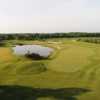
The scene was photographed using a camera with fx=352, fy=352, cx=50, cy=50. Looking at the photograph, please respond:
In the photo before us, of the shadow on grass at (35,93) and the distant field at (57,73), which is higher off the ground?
the distant field at (57,73)

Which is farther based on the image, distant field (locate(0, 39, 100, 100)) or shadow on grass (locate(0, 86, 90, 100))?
distant field (locate(0, 39, 100, 100))

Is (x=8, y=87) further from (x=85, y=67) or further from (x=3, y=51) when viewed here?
(x=3, y=51)

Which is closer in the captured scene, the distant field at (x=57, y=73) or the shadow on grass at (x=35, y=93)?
the shadow on grass at (x=35, y=93)

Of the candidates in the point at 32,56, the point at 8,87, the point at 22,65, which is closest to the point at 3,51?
the point at 32,56

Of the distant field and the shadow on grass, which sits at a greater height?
the distant field

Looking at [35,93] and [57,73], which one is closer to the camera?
[35,93]
